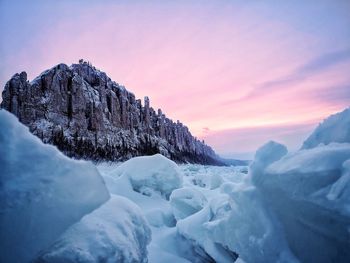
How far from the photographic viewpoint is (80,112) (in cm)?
3772

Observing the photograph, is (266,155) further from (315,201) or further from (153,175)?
(153,175)

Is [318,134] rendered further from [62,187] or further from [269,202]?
[62,187]

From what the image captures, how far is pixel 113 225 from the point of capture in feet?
8.43

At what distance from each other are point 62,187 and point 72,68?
44247 mm

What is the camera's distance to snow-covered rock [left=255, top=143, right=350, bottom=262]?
2.33 m

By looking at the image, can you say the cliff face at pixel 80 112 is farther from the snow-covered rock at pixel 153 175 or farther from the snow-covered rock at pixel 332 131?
the snow-covered rock at pixel 332 131

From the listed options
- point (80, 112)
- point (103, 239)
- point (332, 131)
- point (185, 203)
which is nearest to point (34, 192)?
point (103, 239)

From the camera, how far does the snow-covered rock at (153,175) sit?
7.23 m

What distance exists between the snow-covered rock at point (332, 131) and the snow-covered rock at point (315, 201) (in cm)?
17

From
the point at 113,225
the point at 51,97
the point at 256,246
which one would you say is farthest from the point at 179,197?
the point at 51,97

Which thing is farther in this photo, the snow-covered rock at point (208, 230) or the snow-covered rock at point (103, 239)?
the snow-covered rock at point (208, 230)

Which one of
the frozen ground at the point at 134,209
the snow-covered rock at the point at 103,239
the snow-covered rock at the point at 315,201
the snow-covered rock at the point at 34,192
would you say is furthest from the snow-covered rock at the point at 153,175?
the snow-covered rock at the point at 34,192

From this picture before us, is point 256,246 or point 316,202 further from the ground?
point 316,202

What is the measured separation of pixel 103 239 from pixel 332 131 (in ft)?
9.28
